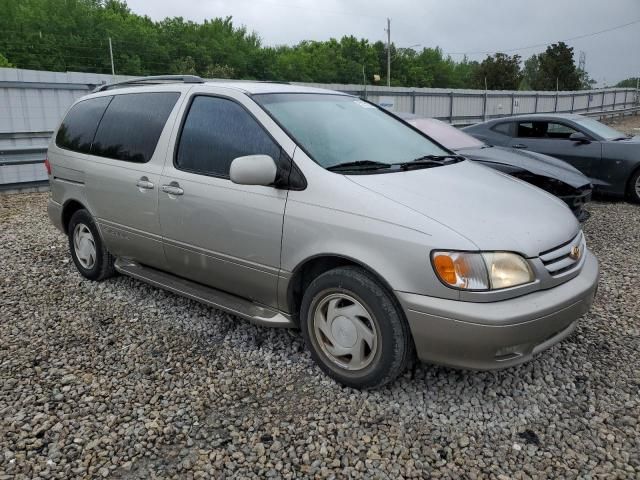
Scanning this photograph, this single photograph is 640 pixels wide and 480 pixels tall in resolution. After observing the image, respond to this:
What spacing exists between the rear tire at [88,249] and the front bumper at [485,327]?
9.85 feet

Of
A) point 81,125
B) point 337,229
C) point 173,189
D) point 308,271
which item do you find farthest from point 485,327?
point 81,125

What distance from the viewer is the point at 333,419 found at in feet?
9.08

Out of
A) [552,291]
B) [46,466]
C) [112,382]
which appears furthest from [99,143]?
[552,291]

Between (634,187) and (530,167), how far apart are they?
277cm

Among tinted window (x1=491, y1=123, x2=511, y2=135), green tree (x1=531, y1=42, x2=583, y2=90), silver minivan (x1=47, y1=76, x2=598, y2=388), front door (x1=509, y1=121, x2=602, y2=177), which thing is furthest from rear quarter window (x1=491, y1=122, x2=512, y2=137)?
green tree (x1=531, y1=42, x2=583, y2=90)

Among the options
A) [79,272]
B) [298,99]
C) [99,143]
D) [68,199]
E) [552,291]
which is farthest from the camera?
[79,272]

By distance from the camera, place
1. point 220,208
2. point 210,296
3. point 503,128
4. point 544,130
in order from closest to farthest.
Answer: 1. point 220,208
2. point 210,296
3. point 544,130
4. point 503,128

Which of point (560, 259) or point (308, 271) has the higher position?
point (560, 259)

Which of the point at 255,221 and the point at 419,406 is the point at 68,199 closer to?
the point at 255,221

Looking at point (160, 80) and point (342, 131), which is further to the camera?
point (160, 80)

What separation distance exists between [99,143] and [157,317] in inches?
60.3

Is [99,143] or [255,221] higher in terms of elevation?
[99,143]

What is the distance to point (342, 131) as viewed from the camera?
11.3 ft

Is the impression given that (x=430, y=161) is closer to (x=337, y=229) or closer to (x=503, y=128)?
(x=337, y=229)
